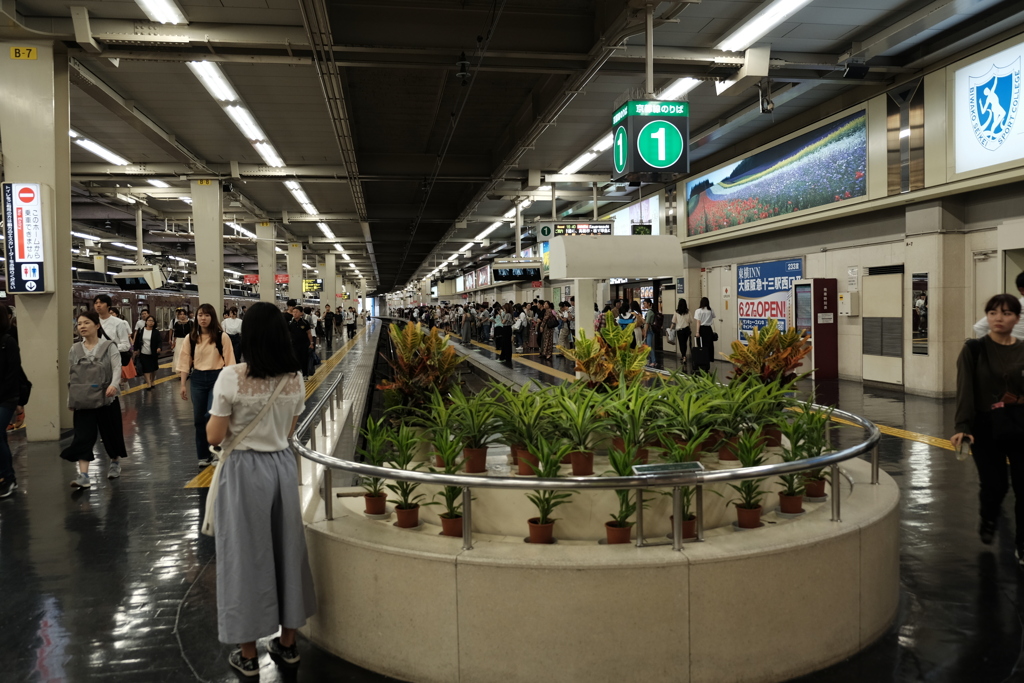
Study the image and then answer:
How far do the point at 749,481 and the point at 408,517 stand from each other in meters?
1.71

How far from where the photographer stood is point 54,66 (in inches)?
385

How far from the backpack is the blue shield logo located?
1109cm

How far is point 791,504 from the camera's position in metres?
3.87

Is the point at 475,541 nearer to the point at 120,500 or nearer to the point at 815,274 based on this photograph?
the point at 120,500

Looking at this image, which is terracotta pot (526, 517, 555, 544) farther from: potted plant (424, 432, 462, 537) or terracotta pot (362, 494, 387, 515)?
terracotta pot (362, 494, 387, 515)

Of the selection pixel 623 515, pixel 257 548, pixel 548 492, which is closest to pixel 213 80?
pixel 257 548

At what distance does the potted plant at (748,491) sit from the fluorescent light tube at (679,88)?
8.71 metres

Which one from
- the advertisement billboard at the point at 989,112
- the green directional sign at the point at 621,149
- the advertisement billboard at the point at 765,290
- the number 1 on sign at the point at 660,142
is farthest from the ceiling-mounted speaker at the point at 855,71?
the advertisement billboard at the point at 765,290

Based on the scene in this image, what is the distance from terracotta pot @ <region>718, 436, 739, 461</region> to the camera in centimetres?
438

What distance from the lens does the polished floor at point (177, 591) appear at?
130 inches

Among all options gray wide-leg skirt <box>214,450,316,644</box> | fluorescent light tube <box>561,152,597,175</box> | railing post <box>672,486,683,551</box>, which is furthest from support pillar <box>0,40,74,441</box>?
fluorescent light tube <box>561,152,597,175</box>

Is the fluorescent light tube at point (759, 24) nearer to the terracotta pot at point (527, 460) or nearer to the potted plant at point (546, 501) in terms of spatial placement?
the terracotta pot at point (527, 460)

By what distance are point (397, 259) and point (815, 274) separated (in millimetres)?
37485

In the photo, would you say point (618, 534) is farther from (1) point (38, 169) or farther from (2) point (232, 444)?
(1) point (38, 169)
